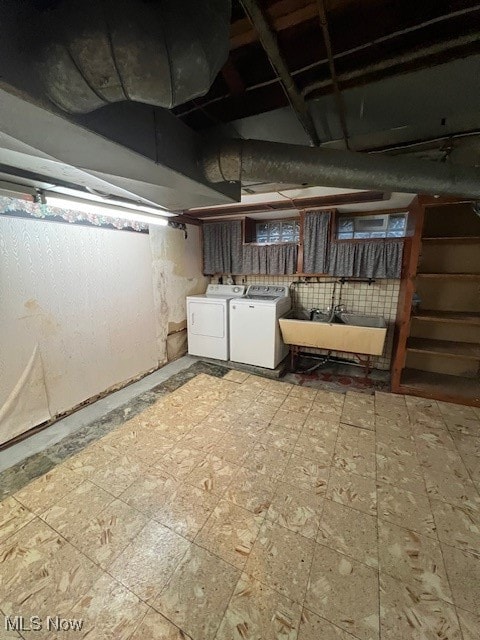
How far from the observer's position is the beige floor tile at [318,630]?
106 centimetres

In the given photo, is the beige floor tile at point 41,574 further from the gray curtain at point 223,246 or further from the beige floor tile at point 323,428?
the gray curtain at point 223,246

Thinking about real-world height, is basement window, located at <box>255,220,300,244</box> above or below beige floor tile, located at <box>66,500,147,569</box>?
above

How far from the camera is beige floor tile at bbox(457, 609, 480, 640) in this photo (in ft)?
3.49

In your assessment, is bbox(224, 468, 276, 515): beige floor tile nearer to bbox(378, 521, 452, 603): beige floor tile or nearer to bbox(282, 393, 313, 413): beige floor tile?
bbox(378, 521, 452, 603): beige floor tile

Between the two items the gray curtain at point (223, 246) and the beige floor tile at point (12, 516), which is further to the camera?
the gray curtain at point (223, 246)

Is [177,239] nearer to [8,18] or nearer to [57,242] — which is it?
[57,242]

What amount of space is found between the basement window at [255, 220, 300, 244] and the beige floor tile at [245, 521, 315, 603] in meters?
3.51

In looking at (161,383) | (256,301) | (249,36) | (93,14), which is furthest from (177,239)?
(93,14)

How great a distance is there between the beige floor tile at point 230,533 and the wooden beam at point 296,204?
311 centimetres

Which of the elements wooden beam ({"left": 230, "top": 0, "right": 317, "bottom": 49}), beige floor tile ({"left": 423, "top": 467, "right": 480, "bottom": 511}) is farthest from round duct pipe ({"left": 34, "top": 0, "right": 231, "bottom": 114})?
beige floor tile ({"left": 423, "top": 467, "right": 480, "bottom": 511})

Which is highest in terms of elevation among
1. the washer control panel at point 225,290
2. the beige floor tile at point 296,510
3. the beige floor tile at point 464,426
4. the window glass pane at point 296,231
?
the window glass pane at point 296,231

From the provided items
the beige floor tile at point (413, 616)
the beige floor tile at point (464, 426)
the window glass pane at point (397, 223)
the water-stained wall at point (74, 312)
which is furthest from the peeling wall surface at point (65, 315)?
the beige floor tile at point (464, 426)

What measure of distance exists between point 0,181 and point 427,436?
13.3 ft

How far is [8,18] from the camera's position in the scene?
27.1 inches
